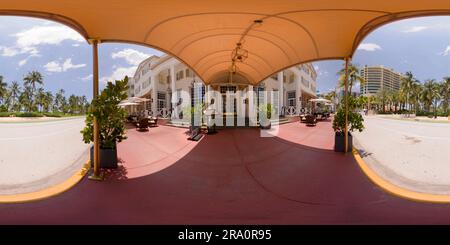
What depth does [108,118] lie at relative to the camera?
18.9 ft

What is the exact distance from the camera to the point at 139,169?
5996 millimetres

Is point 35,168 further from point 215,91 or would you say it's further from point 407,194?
point 215,91

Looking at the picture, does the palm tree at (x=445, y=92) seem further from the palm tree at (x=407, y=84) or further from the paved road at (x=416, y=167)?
the paved road at (x=416, y=167)

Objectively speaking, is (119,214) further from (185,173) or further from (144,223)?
(185,173)

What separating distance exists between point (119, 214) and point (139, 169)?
2.37 metres

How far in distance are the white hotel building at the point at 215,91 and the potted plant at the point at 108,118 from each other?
11.3 meters

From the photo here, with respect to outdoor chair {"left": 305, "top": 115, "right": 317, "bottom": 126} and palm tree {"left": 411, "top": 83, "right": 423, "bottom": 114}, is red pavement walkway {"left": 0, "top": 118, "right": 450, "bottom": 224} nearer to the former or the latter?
outdoor chair {"left": 305, "top": 115, "right": 317, "bottom": 126}

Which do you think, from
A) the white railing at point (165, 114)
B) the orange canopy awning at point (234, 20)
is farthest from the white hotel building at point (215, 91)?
the orange canopy awning at point (234, 20)

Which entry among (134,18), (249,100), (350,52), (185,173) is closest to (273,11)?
(134,18)

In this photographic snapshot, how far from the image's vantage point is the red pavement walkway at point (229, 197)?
144 inches

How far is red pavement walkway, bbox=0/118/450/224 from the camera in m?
3.65

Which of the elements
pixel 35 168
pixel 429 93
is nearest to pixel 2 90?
pixel 35 168

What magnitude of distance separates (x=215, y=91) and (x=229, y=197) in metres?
15.4

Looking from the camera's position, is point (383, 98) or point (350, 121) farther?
point (383, 98)
